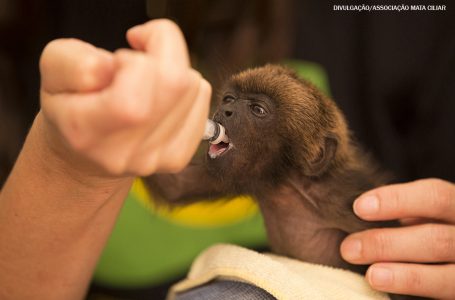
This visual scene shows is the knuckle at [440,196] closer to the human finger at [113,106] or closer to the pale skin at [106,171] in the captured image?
the pale skin at [106,171]

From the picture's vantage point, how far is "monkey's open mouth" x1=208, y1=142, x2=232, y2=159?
52.9 inches

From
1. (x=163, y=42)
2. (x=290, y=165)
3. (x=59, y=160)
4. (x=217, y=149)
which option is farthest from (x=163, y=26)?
(x=290, y=165)

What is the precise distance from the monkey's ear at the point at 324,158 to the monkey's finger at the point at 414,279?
307 millimetres

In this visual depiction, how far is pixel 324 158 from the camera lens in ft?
4.71

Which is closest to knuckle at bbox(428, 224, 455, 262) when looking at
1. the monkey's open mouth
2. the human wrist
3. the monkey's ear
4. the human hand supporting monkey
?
the human hand supporting monkey

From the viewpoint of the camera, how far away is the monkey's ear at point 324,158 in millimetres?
1439

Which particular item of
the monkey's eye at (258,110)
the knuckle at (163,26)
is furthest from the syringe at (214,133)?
the knuckle at (163,26)

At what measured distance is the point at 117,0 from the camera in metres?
1.49

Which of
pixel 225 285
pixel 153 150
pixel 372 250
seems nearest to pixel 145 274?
pixel 225 285

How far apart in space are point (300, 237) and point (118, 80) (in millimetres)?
1029

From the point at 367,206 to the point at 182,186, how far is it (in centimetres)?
60

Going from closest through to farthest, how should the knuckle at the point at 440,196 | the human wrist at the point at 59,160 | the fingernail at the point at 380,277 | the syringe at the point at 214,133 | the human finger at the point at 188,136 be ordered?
the human finger at the point at 188,136, the human wrist at the point at 59,160, the syringe at the point at 214,133, the fingernail at the point at 380,277, the knuckle at the point at 440,196

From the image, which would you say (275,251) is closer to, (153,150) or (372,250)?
(372,250)

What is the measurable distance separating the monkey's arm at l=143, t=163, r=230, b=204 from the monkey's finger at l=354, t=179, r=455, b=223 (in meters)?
0.49
